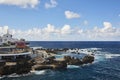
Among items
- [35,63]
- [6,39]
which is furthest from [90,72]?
[6,39]

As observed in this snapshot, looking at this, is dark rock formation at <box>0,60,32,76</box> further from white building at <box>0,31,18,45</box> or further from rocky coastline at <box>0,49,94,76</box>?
white building at <box>0,31,18,45</box>

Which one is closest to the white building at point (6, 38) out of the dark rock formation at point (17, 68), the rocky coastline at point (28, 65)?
the rocky coastline at point (28, 65)

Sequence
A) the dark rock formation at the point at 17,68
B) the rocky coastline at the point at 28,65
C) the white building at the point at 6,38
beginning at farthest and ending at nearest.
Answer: the white building at the point at 6,38 < the rocky coastline at the point at 28,65 < the dark rock formation at the point at 17,68

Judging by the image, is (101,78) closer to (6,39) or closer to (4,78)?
(4,78)

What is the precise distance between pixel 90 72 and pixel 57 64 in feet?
47.1

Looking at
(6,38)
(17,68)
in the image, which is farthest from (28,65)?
(6,38)

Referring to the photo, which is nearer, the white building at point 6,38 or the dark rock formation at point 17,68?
the dark rock formation at point 17,68

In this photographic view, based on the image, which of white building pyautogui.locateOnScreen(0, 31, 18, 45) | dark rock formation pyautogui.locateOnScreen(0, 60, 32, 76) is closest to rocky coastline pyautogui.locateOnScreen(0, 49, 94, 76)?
dark rock formation pyautogui.locateOnScreen(0, 60, 32, 76)

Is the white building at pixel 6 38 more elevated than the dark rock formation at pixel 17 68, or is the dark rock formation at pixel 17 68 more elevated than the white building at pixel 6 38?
the white building at pixel 6 38

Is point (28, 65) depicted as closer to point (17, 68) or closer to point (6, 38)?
point (17, 68)

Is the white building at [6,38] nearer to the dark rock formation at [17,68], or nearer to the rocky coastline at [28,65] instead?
the rocky coastline at [28,65]

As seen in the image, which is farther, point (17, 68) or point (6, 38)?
point (6, 38)

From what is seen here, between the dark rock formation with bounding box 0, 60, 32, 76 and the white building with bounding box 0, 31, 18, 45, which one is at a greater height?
the white building with bounding box 0, 31, 18, 45

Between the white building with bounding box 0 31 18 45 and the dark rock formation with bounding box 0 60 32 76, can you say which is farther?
the white building with bounding box 0 31 18 45
